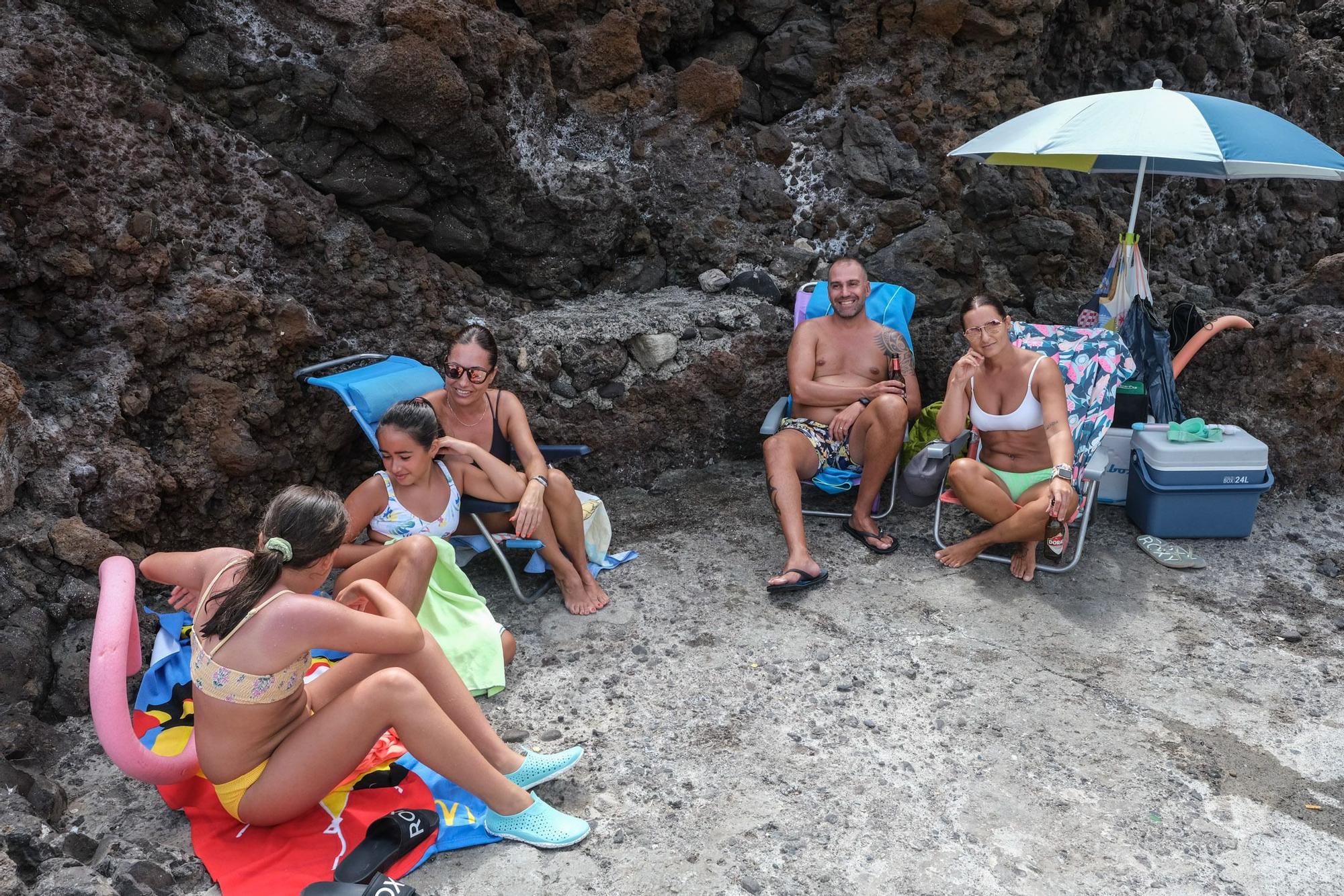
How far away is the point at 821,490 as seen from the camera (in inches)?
194

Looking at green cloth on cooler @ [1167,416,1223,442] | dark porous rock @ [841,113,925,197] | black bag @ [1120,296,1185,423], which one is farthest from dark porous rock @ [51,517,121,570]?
dark porous rock @ [841,113,925,197]

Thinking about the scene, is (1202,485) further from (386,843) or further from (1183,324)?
(386,843)

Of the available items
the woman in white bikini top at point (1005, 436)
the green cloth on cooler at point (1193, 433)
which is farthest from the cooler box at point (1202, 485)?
the woman in white bikini top at point (1005, 436)

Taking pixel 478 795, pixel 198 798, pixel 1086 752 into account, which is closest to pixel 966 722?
pixel 1086 752

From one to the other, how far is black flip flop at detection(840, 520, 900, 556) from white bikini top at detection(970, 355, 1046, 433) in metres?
0.70

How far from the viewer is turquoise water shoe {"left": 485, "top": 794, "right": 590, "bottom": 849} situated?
2.61m

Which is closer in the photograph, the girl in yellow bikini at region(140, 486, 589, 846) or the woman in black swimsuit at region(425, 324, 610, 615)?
the girl in yellow bikini at region(140, 486, 589, 846)

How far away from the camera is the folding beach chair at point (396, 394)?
3844 mm

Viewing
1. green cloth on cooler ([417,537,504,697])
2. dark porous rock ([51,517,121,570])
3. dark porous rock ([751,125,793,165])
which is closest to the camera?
dark porous rock ([51,517,121,570])

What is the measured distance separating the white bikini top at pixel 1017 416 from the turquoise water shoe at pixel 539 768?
258 centimetres

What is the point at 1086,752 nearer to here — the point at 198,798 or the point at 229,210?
the point at 198,798

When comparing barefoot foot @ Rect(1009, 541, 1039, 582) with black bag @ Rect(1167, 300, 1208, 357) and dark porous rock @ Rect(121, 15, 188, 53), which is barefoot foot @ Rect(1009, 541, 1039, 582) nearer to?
black bag @ Rect(1167, 300, 1208, 357)

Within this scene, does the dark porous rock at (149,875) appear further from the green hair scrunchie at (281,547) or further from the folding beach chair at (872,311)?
the folding beach chair at (872,311)

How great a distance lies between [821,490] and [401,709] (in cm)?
295
